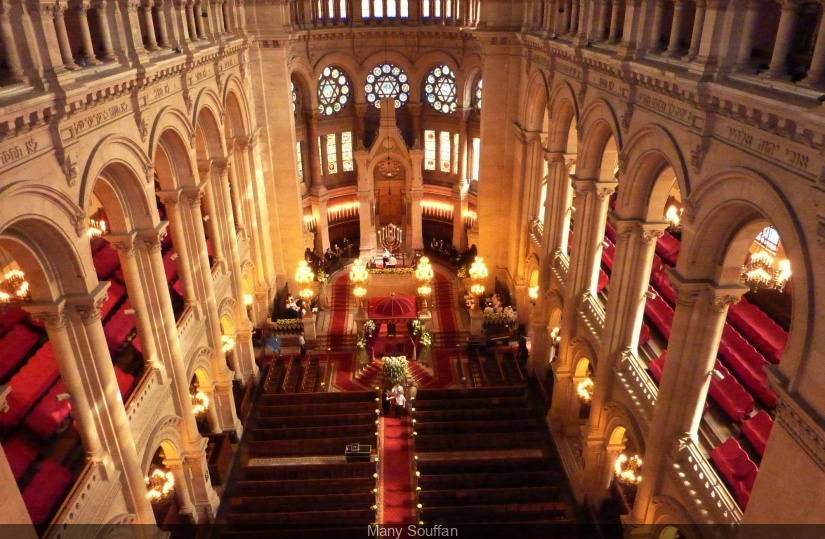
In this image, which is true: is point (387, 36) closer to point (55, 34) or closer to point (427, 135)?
point (427, 135)

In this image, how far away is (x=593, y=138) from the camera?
56.3ft

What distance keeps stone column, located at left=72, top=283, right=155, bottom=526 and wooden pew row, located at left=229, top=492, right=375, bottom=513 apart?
4185 mm

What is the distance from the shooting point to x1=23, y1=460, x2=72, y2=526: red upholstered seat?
38.8 ft

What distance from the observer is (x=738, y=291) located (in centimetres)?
1157

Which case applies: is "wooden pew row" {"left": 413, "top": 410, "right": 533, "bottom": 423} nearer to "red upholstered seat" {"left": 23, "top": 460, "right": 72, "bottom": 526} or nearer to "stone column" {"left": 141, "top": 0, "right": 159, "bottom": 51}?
"red upholstered seat" {"left": 23, "top": 460, "right": 72, "bottom": 526}

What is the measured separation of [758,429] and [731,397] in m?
1.21

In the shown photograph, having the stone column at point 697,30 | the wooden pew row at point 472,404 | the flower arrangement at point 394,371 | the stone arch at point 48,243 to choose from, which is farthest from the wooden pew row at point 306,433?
the stone column at point 697,30

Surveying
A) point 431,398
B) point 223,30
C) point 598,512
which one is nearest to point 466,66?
point 223,30

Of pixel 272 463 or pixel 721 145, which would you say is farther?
pixel 272 463

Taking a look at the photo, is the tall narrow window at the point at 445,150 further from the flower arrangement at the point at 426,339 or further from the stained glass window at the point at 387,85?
the flower arrangement at the point at 426,339

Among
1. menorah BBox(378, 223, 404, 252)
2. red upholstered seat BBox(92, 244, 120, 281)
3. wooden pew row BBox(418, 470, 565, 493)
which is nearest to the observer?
wooden pew row BBox(418, 470, 565, 493)

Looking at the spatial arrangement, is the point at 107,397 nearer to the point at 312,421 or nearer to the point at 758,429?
the point at 312,421

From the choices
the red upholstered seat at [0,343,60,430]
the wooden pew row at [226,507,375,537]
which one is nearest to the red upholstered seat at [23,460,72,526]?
the red upholstered seat at [0,343,60,430]

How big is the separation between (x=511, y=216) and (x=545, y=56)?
857cm
